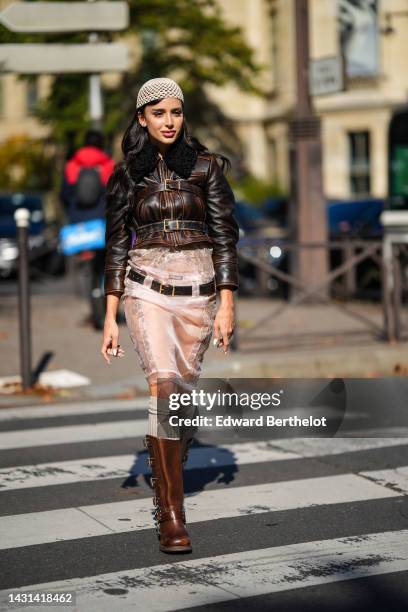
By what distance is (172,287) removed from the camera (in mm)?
4922

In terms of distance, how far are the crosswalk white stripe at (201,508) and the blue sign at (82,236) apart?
5.83m

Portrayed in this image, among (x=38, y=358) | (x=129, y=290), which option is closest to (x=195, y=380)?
(x=129, y=290)

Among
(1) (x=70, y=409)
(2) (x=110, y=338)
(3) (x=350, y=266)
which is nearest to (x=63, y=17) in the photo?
(3) (x=350, y=266)

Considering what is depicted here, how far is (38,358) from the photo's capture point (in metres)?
10.8

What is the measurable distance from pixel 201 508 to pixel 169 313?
48.8 inches

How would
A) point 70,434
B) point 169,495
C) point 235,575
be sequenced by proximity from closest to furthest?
1. point 235,575
2. point 169,495
3. point 70,434

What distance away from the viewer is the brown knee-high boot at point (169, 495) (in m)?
4.88

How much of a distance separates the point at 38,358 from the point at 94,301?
4.77 ft

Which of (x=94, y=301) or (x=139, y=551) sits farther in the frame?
(x=94, y=301)

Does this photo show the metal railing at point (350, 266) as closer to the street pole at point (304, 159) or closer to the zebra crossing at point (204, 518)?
the zebra crossing at point (204, 518)

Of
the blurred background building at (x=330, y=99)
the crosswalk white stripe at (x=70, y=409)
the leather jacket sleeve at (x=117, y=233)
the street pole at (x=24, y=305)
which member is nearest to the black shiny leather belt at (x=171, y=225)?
the leather jacket sleeve at (x=117, y=233)

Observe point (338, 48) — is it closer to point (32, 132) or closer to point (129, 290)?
point (32, 132)

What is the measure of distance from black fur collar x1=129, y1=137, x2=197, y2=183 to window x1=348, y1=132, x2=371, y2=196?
33.9 meters

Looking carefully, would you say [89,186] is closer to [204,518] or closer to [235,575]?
[204,518]
